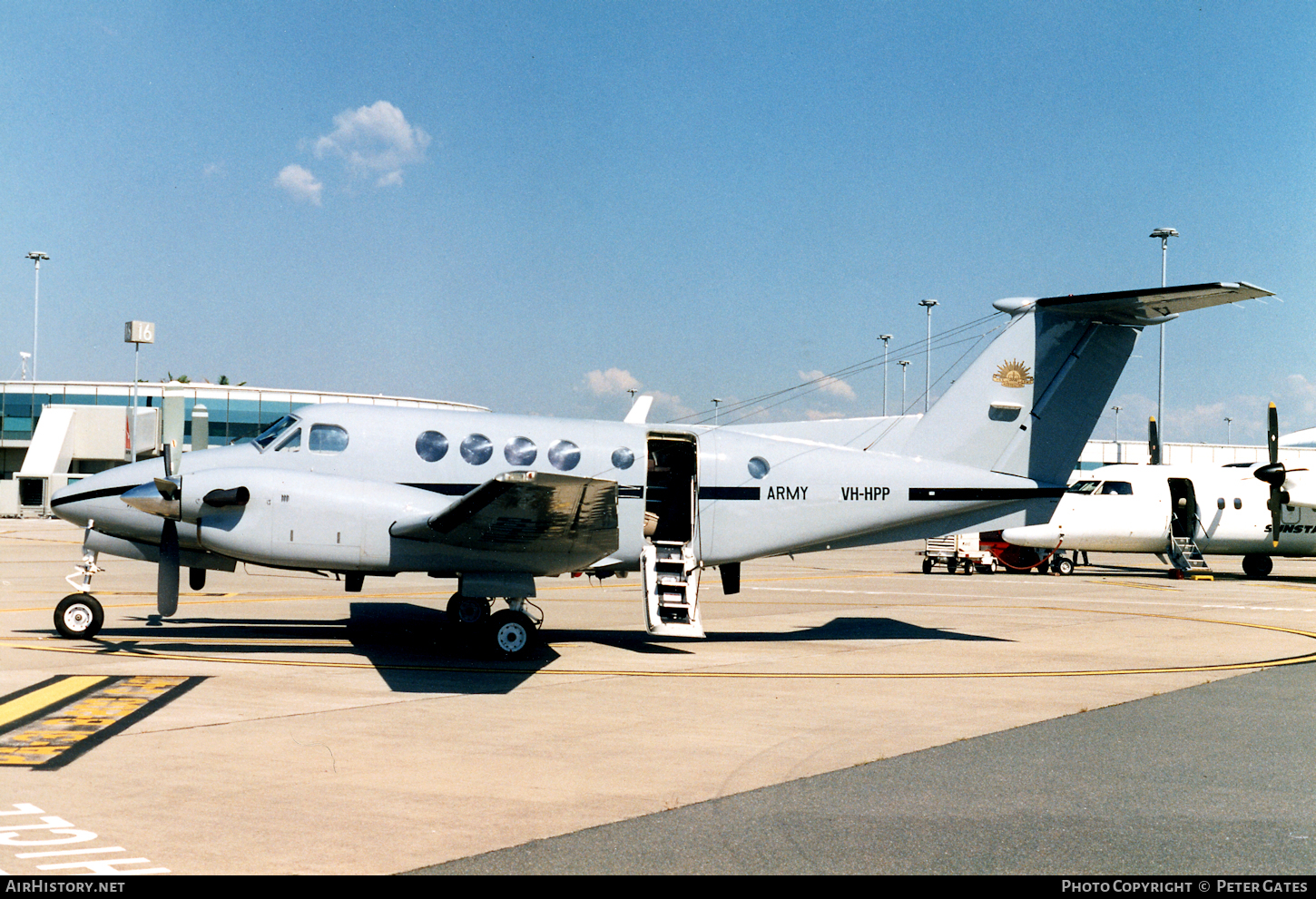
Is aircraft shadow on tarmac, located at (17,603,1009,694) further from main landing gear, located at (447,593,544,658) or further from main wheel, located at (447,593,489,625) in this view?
main wheel, located at (447,593,489,625)

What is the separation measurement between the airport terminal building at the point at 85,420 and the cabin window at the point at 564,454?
1848 inches

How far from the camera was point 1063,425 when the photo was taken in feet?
50.5

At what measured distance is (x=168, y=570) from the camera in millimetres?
12039

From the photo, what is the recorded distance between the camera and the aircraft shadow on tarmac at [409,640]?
11.4 meters

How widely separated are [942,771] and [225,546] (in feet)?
28.9

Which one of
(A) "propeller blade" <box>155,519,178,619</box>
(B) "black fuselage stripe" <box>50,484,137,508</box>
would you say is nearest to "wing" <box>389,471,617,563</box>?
(A) "propeller blade" <box>155,519,178,619</box>

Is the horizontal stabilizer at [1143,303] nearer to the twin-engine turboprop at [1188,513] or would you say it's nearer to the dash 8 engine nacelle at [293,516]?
the dash 8 engine nacelle at [293,516]

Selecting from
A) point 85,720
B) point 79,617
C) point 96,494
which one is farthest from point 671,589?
point 79,617

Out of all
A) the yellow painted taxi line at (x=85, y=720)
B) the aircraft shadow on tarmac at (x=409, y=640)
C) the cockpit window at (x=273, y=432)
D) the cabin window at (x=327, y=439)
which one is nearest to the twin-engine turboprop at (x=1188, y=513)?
the aircraft shadow on tarmac at (x=409, y=640)

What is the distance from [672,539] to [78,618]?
26.9 ft

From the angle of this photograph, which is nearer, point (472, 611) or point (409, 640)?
point (472, 611)

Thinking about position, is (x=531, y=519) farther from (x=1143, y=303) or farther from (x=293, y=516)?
(x=1143, y=303)

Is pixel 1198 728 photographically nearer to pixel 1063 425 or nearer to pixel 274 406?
pixel 1063 425
